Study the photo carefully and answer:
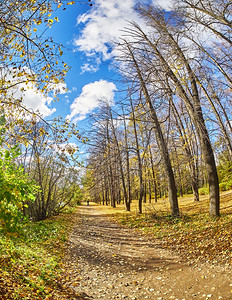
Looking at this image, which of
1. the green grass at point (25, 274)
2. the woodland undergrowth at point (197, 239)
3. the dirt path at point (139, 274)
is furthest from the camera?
the woodland undergrowth at point (197, 239)

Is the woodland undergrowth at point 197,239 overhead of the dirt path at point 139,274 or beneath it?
overhead

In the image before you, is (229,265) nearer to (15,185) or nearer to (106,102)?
(15,185)

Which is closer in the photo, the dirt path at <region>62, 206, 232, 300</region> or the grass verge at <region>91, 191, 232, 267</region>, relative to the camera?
the dirt path at <region>62, 206, 232, 300</region>

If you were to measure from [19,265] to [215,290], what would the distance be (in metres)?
4.15

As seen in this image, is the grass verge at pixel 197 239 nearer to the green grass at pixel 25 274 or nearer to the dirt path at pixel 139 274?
the dirt path at pixel 139 274

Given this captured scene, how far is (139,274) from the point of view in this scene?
5340 millimetres

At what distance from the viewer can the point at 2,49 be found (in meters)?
→ 4.98

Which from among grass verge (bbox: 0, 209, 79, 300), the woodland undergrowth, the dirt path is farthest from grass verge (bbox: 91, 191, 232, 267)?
grass verge (bbox: 0, 209, 79, 300)

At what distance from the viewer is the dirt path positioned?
4.20m

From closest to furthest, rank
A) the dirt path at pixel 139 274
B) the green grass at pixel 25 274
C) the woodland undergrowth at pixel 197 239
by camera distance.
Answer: the green grass at pixel 25 274
the dirt path at pixel 139 274
the woodland undergrowth at pixel 197 239

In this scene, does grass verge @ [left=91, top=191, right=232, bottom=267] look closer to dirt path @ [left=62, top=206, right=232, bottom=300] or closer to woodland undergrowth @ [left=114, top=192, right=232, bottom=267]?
woodland undergrowth @ [left=114, top=192, right=232, bottom=267]

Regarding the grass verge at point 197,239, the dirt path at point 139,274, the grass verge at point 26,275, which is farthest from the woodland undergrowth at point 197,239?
the grass verge at point 26,275

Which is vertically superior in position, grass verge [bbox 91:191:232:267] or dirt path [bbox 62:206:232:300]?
grass verge [bbox 91:191:232:267]

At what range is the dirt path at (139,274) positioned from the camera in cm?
420
